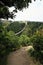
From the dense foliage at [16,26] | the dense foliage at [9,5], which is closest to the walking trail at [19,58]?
the dense foliage at [9,5]

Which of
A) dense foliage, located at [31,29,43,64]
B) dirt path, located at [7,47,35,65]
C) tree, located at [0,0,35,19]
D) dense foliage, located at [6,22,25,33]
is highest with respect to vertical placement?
tree, located at [0,0,35,19]

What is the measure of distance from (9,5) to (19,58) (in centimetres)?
500

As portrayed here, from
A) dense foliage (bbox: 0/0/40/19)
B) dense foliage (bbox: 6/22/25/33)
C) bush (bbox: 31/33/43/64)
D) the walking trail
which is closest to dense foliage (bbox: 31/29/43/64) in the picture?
bush (bbox: 31/33/43/64)

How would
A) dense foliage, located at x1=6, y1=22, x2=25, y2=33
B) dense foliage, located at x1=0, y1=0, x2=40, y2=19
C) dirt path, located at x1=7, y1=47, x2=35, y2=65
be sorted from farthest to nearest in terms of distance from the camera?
dense foliage, located at x1=6, y1=22, x2=25, y2=33
dirt path, located at x1=7, y1=47, x2=35, y2=65
dense foliage, located at x1=0, y1=0, x2=40, y2=19

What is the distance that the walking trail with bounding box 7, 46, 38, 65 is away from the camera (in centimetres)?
956

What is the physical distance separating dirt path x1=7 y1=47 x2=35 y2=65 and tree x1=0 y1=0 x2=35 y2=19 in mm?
4360

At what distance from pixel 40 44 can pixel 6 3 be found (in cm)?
482

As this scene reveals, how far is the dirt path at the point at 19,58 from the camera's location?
956 cm

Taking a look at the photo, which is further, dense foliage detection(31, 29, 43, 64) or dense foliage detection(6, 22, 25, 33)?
dense foliage detection(6, 22, 25, 33)

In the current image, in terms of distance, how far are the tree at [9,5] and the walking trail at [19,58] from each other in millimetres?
4360

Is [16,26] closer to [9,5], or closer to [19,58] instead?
[19,58]

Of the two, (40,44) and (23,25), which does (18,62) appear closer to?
(40,44)

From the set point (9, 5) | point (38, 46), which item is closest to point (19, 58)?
point (38, 46)

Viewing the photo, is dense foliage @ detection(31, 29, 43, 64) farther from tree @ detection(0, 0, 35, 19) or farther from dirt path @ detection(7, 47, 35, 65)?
tree @ detection(0, 0, 35, 19)
